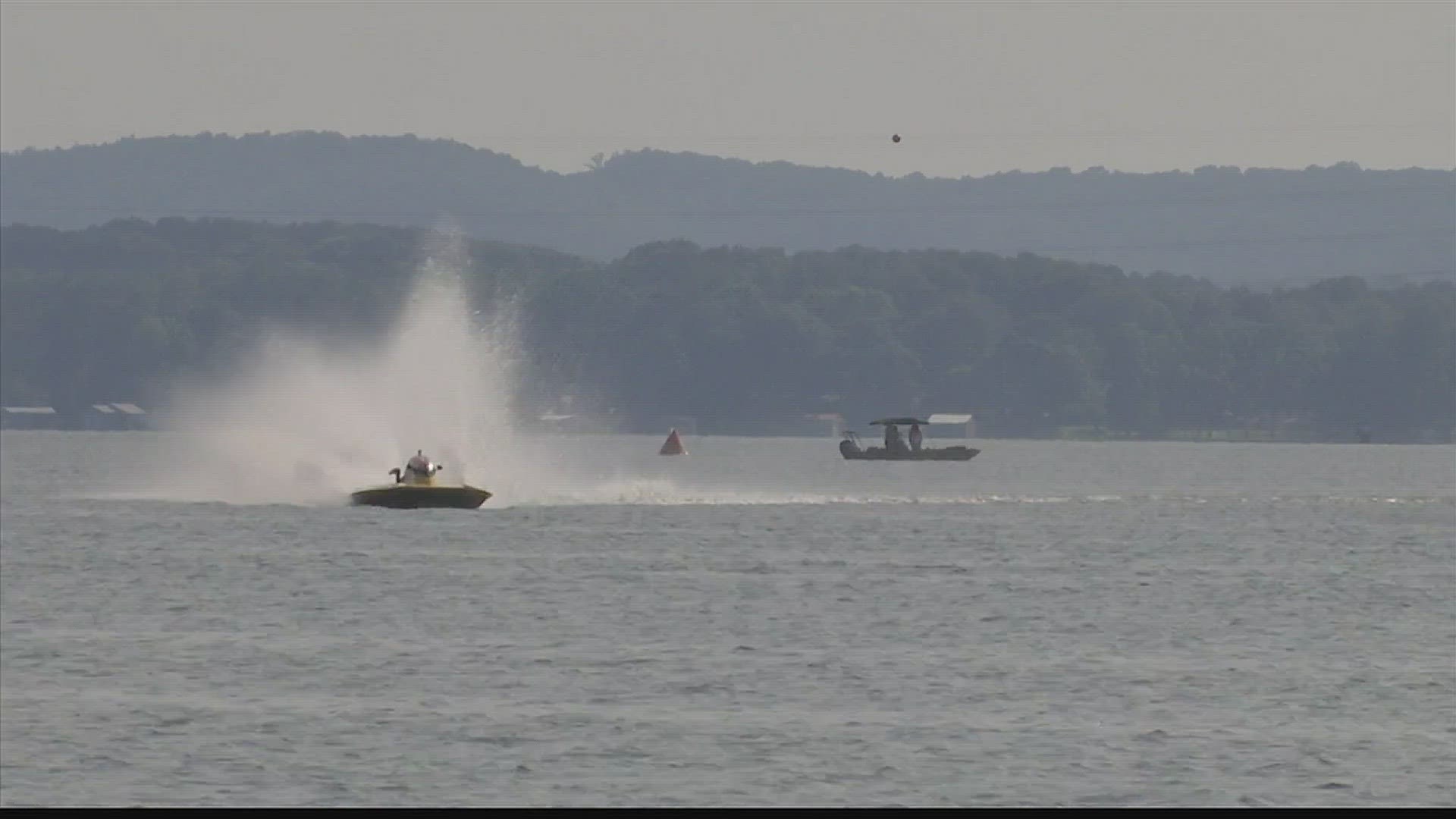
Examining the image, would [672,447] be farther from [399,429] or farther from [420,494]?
[420,494]

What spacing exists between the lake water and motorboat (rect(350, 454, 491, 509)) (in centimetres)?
107

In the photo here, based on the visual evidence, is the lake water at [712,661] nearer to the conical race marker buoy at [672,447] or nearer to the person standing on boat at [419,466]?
the person standing on boat at [419,466]

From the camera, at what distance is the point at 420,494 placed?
2987 inches

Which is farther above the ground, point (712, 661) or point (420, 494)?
point (420, 494)

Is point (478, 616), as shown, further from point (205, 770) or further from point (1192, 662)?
point (205, 770)

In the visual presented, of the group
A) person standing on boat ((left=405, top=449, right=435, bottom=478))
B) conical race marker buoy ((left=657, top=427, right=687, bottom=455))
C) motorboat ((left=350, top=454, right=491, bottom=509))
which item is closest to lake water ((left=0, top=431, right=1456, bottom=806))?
motorboat ((left=350, top=454, right=491, bottom=509))

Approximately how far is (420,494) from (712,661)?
3238 cm

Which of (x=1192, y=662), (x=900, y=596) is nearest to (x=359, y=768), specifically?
(x=1192, y=662)

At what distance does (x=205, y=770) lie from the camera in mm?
33219

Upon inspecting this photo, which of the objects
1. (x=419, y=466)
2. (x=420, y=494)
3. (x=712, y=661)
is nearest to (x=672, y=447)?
(x=419, y=466)

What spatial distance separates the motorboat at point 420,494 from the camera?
248 ft

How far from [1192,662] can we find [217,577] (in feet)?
77.7

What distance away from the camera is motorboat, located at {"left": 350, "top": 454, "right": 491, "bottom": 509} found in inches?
2980

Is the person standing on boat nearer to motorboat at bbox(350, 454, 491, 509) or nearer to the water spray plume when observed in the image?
motorboat at bbox(350, 454, 491, 509)
